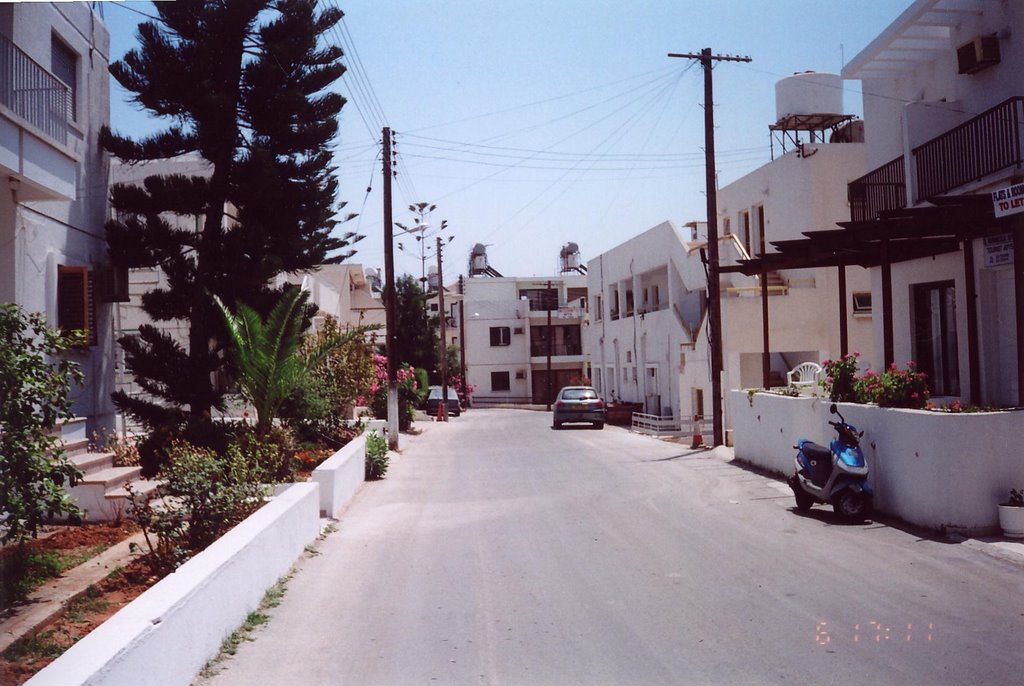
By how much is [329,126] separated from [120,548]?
11.2 meters

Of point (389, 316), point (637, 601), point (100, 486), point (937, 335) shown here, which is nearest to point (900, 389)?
point (637, 601)

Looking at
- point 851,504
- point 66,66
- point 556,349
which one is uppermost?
point 66,66

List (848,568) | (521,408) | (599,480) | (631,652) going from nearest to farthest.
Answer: (631,652), (848,568), (599,480), (521,408)

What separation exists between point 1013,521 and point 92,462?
437 inches

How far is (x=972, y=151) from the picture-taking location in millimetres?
15203

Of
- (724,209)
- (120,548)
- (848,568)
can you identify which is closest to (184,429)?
(120,548)

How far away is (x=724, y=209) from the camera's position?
34031 mm

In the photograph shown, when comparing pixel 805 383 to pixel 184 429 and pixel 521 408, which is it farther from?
pixel 521 408

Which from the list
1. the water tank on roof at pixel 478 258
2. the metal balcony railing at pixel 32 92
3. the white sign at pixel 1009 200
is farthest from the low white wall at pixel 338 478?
the water tank on roof at pixel 478 258

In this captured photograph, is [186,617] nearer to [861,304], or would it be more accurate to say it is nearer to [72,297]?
[72,297]

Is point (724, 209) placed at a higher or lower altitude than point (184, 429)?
higher

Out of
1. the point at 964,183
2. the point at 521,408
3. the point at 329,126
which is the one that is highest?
the point at 329,126

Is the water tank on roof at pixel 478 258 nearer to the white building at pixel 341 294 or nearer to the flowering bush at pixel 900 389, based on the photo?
the white building at pixel 341 294

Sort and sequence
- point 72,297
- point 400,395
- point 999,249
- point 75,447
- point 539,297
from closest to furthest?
1. point 75,447
2. point 72,297
3. point 999,249
4. point 400,395
5. point 539,297
